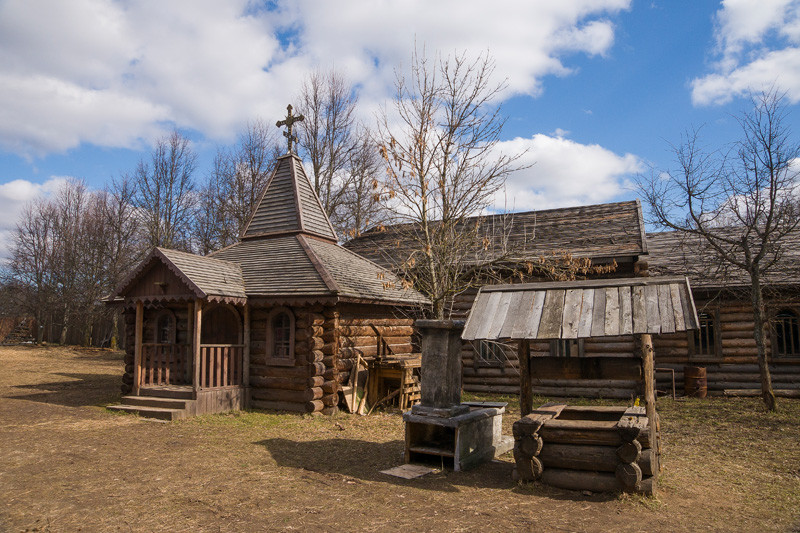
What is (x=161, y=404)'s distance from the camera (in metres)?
12.2

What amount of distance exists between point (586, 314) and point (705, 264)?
11.6 metres

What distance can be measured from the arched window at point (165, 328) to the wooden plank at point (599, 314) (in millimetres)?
11427

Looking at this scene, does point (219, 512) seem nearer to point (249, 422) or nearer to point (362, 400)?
point (249, 422)

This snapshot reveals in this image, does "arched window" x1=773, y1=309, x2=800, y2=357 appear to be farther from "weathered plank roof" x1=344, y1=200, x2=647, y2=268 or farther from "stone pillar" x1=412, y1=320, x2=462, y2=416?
"stone pillar" x1=412, y1=320, x2=462, y2=416

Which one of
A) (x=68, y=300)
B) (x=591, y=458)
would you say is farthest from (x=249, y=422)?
(x=68, y=300)

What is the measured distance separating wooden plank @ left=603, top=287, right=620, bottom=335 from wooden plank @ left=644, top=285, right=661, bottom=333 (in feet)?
1.20

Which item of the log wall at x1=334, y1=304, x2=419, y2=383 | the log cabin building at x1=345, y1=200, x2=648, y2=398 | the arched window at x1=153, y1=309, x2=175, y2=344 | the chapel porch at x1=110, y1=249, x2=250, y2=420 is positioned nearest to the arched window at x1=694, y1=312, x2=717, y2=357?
the log cabin building at x1=345, y1=200, x2=648, y2=398

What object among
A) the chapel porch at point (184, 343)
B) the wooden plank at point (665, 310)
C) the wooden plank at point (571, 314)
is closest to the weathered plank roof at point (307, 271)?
the chapel porch at point (184, 343)

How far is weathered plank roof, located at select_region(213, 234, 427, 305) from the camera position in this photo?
12.8 metres

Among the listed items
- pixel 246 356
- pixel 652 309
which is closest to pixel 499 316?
pixel 652 309

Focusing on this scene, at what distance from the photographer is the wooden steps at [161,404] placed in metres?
11.8

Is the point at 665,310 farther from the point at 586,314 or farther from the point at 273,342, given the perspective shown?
the point at 273,342

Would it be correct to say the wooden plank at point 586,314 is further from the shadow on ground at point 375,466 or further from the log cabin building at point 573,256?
the log cabin building at point 573,256

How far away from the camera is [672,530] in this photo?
5426mm
